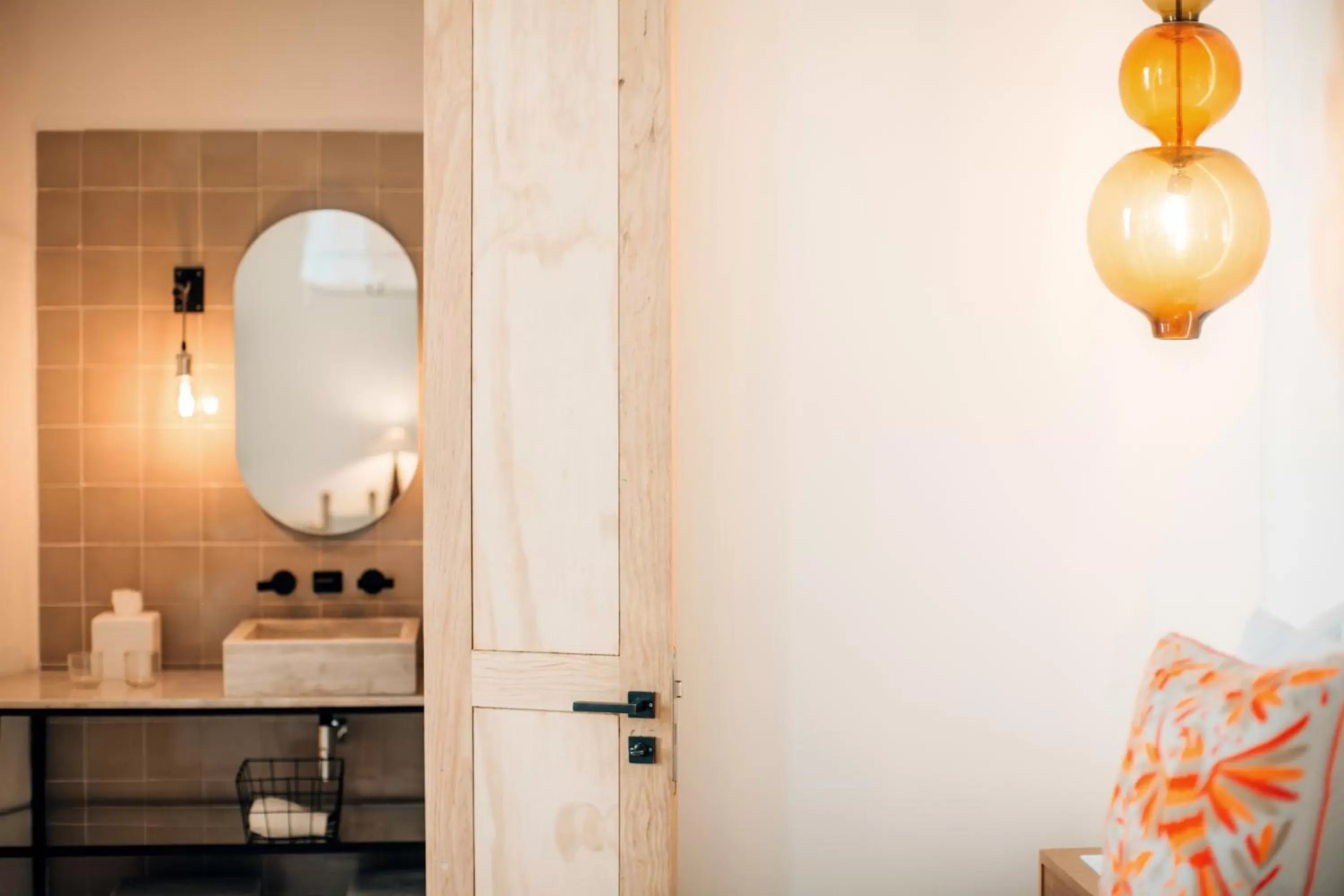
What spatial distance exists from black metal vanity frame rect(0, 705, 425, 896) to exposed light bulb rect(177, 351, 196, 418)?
0.74 metres

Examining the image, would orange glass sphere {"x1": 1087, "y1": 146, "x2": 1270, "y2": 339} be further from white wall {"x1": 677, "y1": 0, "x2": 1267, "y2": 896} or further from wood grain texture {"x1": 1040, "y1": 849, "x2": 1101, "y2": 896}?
wood grain texture {"x1": 1040, "y1": 849, "x2": 1101, "y2": 896}

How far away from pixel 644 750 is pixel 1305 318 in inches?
60.3

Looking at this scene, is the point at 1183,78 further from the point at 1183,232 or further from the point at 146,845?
the point at 146,845

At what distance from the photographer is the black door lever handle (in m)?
1.98

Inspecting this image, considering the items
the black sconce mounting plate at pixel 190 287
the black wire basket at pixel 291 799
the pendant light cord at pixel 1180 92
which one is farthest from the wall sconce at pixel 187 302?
the pendant light cord at pixel 1180 92

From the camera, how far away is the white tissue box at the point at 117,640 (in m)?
2.70

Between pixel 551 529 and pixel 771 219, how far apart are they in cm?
84

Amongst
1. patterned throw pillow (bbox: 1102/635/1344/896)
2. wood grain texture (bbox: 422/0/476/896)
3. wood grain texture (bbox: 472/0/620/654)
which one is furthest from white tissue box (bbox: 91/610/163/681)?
patterned throw pillow (bbox: 1102/635/1344/896)

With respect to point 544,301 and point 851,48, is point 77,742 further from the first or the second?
point 851,48

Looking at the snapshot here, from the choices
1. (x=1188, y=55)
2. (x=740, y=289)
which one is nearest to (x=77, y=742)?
(x=740, y=289)

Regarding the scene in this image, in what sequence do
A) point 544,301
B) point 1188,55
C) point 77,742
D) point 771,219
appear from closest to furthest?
point 1188,55 < point 544,301 < point 771,219 < point 77,742

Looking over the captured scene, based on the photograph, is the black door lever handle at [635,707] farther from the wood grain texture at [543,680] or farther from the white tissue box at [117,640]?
the white tissue box at [117,640]

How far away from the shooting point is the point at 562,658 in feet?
6.64

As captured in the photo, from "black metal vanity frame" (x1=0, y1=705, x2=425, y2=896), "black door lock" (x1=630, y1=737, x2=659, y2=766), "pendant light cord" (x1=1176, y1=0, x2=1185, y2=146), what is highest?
"pendant light cord" (x1=1176, y1=0, x2=1185, y2=146)
